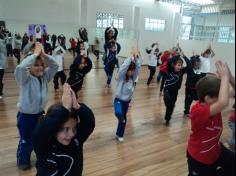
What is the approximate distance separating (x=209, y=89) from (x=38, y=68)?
1504 mm

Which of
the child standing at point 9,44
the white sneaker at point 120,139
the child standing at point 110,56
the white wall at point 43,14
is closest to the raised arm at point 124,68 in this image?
the white sneaker at point 120,139

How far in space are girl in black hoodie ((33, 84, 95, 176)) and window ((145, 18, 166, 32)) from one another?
31.5 feet

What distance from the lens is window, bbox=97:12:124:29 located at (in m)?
9.06

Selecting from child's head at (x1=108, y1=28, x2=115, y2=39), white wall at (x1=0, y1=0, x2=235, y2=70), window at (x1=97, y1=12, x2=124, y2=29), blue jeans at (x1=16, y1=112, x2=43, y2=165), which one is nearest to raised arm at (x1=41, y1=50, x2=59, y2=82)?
blue jeans at (x1=16, y1=112, x2=43, y2=165)

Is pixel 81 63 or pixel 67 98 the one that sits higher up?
pixel 67 98

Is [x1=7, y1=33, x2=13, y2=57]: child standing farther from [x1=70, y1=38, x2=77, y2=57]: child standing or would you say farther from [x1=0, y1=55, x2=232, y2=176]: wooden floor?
[x1=0, y1=55, x2=232, y2=176]: wooden floor

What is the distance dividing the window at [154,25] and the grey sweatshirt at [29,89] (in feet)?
28.7

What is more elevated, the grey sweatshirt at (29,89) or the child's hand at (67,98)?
the child's hand at (67,98)

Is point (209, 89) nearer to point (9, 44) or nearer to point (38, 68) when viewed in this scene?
point (38, 68)

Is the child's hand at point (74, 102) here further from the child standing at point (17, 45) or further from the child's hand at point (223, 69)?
the child standing at point (17, 45)

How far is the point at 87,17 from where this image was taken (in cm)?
881

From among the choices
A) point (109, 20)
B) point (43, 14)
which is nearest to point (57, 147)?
point (43, 14)

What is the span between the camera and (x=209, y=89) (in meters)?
1.27

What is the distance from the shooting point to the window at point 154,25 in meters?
10.3
